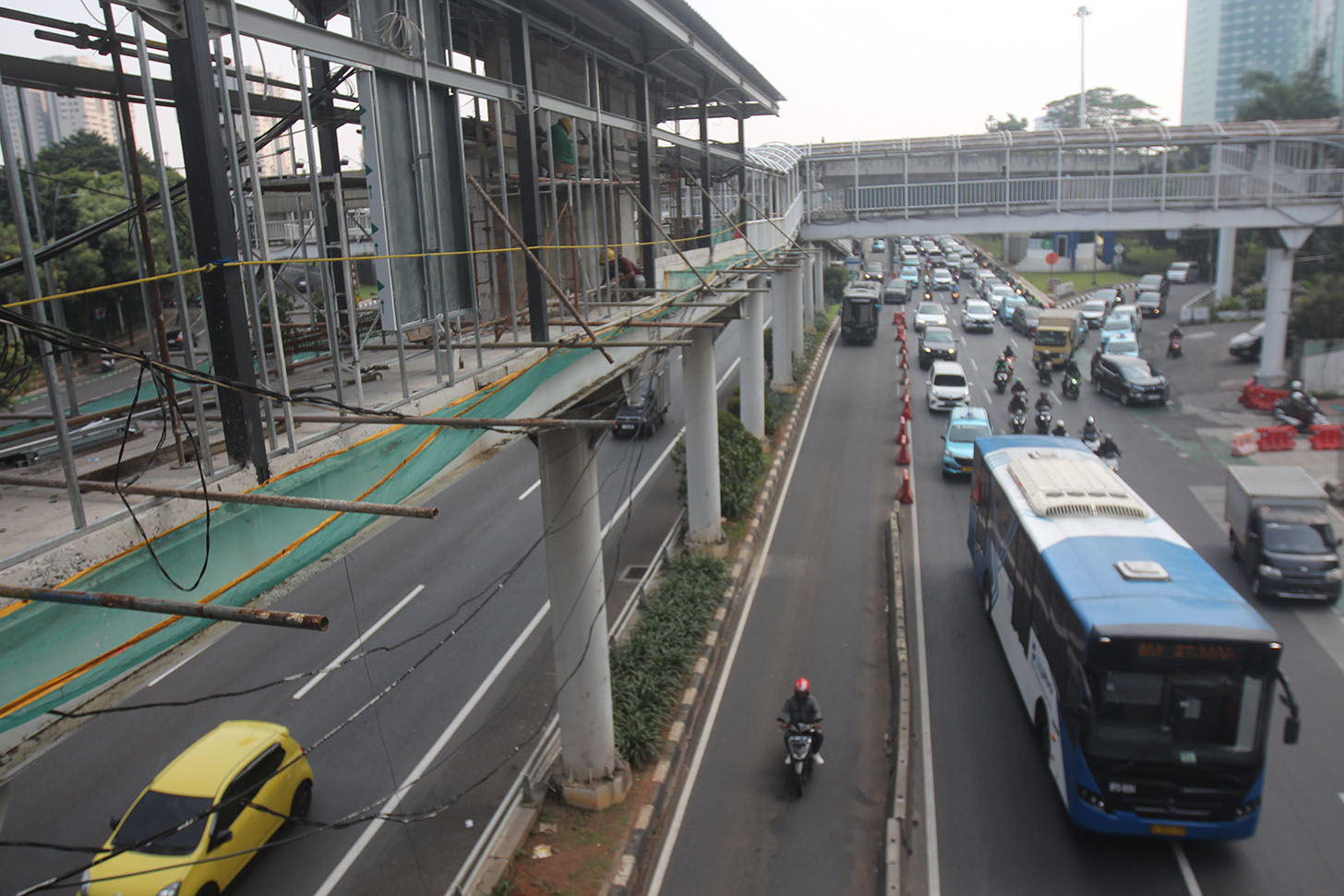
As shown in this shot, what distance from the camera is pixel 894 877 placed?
30.1 ft

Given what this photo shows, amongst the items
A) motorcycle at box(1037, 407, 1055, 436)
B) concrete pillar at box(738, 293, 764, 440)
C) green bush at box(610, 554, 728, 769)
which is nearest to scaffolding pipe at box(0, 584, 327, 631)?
green bush at box(610, 554, 728, 769)

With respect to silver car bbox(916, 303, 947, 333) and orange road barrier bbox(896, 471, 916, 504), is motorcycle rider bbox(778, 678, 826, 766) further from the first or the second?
silver car bbox(916, 303, 947, 333)

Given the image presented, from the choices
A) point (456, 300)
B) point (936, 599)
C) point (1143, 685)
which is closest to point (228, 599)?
point (456, 300)

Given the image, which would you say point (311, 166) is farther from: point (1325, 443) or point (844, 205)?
point (844, 205)

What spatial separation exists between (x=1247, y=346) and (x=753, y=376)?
76.2 ft

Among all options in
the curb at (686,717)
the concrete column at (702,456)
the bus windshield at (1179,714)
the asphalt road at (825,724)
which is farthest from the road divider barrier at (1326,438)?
the bus windshield at (1179,714)

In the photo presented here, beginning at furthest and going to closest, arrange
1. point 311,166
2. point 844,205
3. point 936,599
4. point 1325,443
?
point 844,205
point 1325,443
point 936,599
point 311,166

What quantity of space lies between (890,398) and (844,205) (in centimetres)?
902

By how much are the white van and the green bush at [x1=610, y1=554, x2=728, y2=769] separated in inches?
587

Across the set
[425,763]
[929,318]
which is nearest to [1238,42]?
[929,318]

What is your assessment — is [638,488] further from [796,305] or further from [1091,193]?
[1091,193]

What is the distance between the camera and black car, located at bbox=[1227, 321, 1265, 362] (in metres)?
35.9

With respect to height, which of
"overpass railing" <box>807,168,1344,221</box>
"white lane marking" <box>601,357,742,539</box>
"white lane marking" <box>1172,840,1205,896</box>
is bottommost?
"white lane marking" <box>1172,840,1205,896</box>

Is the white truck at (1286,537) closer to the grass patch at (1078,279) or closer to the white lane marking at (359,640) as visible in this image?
the white lane marking at (359,640)
